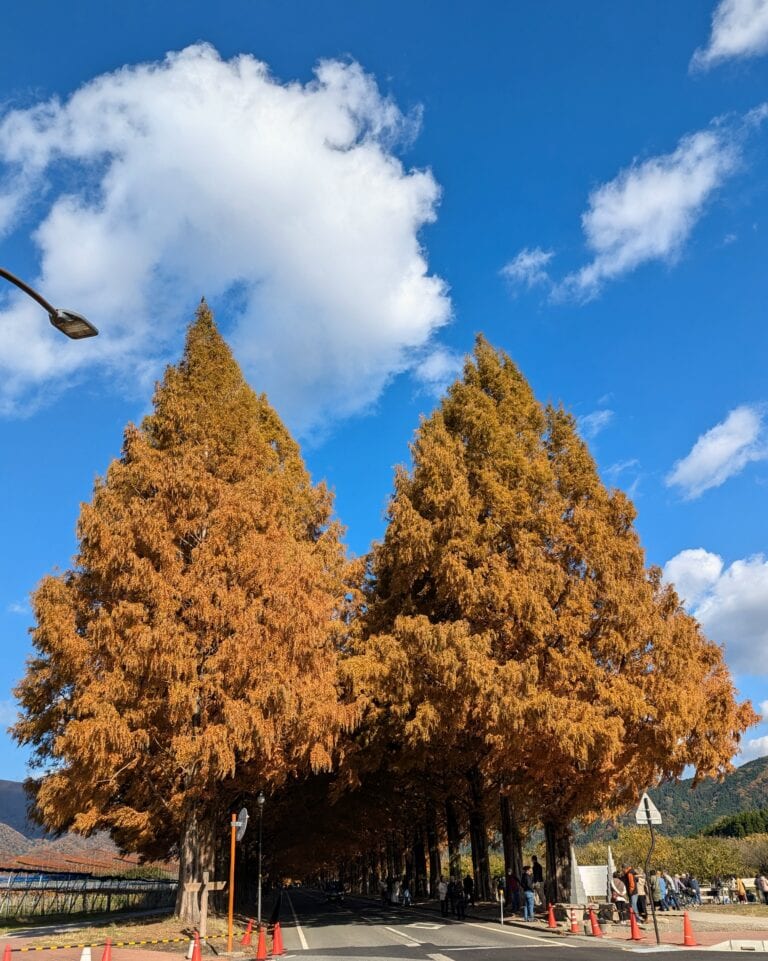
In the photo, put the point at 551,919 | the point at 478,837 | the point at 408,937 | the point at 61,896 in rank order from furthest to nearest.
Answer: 1. the point at 61,896
2. the point at 478,837
3. the point at 551,919
4. the point at 408,937

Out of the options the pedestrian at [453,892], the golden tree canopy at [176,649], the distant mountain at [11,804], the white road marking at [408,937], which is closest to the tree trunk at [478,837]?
the pedestrian at [453,892]

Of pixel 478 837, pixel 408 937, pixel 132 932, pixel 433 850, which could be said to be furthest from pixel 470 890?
pixel 132 932

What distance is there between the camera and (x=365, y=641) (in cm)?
2347

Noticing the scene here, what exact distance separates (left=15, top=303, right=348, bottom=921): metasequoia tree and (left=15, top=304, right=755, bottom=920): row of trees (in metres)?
0.07

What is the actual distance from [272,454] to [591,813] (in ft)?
50.2

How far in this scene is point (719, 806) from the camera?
17762 centimetres

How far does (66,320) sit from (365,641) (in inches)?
682

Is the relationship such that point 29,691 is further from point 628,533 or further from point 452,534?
point 628,533

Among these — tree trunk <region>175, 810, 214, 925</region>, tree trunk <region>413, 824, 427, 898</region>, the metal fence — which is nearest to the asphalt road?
tree trunk <region>175, 810, 214, 925</region>

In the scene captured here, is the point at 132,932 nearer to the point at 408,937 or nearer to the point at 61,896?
the point at 408,937

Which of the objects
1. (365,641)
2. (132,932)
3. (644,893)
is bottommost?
(132,932)

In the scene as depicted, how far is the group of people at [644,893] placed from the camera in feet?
62.4

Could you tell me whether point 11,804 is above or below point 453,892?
above

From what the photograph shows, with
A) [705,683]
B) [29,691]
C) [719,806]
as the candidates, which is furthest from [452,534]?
[719,806]
